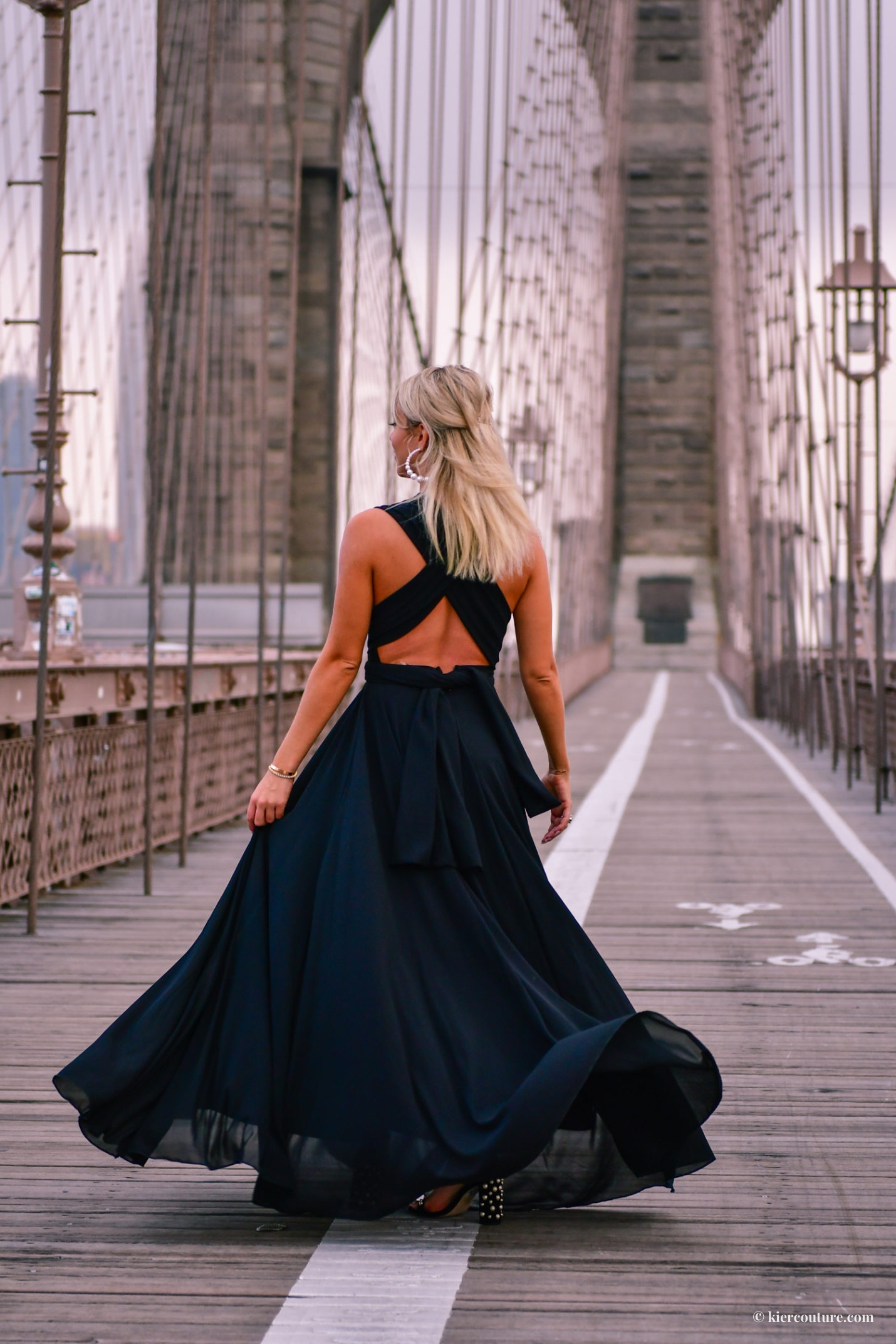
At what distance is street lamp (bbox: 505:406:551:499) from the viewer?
73.4ft

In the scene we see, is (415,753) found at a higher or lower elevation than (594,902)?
higher

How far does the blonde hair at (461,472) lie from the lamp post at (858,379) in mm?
7080

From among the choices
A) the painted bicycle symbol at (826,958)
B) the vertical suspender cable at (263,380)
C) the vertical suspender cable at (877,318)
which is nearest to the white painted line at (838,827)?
the vertical suspender cable at (877,318)

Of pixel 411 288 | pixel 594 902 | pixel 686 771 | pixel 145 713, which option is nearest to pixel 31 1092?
pixel 594 902

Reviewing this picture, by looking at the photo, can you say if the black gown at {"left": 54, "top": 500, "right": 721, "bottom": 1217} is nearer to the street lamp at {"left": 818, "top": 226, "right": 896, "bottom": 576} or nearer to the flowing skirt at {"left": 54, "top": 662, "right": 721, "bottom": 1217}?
the flowing skirt at {"left": 54, "top": 662, "right": 721, "bottom": 1217}

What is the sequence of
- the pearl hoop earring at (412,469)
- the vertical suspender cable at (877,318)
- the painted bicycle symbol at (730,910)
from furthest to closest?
the vertical suspender cable at (877,318) < the painted bicycle symbol at (730,910) < the pearl hoop earring at (412,469)

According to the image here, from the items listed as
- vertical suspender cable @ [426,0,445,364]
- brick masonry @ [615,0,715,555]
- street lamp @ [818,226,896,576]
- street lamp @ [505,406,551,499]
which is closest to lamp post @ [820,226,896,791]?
street lamp @ [818,226,896,576]

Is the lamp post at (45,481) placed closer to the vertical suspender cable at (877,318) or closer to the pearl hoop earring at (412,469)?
the pearl hoop earring at (412,469)

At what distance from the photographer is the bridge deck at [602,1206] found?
2.34 meters

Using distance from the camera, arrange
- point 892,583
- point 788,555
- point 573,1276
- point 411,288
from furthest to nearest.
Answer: point 411,288 → point 788,555 → point 892,583 → point 573,1276

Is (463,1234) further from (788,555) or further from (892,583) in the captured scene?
(788,555)

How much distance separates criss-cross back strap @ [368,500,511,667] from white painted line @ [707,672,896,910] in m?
3.86

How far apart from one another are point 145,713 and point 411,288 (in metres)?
20.5

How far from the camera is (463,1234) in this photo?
105 inches
